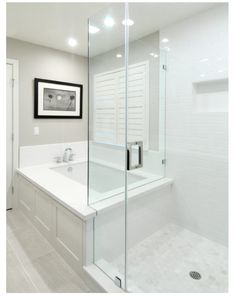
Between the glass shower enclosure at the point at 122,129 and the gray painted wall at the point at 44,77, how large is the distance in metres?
1.24

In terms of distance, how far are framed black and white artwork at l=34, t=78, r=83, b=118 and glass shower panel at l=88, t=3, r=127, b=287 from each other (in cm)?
118

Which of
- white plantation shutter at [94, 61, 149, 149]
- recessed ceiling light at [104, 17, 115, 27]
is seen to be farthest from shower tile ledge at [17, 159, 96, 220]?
recessed ceiling light at [104, 17, 115, 27]

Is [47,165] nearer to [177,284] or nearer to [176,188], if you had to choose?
[176,188]

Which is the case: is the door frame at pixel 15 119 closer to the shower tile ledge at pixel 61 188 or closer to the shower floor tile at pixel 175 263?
the shower tile ledge at pixel 61 188

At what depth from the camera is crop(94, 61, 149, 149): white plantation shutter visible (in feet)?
7.16

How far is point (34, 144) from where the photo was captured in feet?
10.4

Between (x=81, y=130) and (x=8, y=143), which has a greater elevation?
(x=81, y=130)

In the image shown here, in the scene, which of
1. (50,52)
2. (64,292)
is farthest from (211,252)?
(50,52)

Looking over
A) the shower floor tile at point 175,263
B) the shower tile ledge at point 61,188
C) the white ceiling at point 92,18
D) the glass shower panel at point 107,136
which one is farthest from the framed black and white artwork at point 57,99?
the shower floor tile at point 175,263

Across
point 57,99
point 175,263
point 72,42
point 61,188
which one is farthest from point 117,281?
point 72,42

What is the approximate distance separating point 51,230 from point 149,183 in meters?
1.17

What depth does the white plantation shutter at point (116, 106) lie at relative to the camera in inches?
85.9

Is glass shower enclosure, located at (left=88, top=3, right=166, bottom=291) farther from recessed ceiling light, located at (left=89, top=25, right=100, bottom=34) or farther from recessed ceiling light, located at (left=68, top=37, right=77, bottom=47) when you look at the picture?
recessed ceiling light, located at (left=68, top=37, right=77, bottom=47)

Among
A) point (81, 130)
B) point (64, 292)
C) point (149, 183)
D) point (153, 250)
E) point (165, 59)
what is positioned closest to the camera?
point (64, 292)
